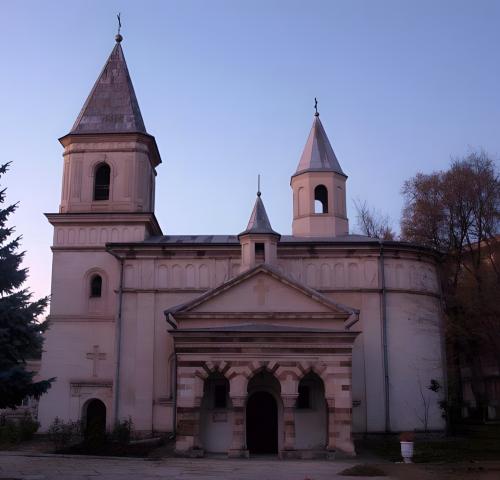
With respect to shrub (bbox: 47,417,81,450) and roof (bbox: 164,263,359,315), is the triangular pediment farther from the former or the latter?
shrub (bbox: 47,417,81,450)

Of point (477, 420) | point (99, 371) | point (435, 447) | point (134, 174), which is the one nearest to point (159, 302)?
point (99, 371)

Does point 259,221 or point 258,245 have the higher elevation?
point 259,221

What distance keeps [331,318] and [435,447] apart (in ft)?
21.6

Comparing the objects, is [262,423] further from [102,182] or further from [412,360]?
[102,182]

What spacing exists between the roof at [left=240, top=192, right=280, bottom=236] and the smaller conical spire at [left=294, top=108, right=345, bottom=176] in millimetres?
5772

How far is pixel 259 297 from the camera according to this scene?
93.0 ft

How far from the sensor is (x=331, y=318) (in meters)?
27.6

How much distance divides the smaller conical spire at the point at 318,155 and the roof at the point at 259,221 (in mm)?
5772

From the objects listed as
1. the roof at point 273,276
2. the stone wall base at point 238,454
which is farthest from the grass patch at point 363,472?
the roof at point 273,276

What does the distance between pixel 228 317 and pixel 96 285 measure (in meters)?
8.04

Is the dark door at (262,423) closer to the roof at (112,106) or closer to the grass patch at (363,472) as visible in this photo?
the grass patch at (363,472)

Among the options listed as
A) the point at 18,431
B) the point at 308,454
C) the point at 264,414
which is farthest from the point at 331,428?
the point at 18,431

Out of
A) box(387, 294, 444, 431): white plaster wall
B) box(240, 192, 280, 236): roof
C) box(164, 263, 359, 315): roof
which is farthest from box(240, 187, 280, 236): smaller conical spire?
box(387, 294, 444, 431): white plaster wall

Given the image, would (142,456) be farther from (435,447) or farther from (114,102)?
(114,102)
